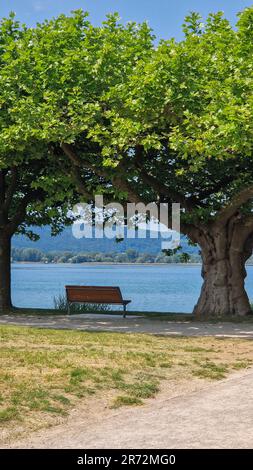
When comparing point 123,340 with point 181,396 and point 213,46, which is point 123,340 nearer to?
point 181,396

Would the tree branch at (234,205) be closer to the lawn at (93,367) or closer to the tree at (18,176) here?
the tree at (18,176)

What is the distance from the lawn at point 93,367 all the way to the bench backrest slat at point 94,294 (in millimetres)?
6164

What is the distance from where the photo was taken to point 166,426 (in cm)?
766

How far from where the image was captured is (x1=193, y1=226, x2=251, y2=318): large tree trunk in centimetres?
2242

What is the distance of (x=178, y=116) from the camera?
20281mm

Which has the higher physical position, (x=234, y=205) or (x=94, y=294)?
(x=234, y=205)

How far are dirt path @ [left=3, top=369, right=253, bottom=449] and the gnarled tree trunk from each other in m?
12.8

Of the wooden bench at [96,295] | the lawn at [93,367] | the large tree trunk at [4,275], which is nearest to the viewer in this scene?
the lawn at [93,367]

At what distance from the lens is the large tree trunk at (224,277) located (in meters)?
22.4

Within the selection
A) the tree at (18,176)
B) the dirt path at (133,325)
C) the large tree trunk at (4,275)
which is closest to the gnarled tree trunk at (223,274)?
the dirt path at (133,325)

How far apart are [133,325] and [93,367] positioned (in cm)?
879

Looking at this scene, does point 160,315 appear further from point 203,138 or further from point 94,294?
point 203,138

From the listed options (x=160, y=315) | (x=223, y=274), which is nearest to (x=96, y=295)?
(x=160, y=315)

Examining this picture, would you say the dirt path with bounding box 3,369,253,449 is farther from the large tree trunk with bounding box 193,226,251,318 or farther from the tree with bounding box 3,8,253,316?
the large tree trunk with bounding box 193,226,251,318
